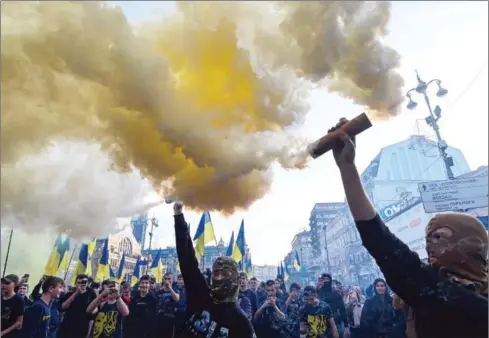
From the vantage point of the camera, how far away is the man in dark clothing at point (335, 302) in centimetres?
736

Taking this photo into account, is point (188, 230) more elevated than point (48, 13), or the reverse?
point (48, 13)

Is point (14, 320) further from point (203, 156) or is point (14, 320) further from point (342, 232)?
point (342, 232)

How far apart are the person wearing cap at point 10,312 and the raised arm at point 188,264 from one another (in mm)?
4243

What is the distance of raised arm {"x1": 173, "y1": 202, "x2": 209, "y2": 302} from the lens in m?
3.21

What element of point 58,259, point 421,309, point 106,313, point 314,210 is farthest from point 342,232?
point 421,309

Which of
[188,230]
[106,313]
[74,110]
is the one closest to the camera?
[188,230]

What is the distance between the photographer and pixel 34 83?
5.09m

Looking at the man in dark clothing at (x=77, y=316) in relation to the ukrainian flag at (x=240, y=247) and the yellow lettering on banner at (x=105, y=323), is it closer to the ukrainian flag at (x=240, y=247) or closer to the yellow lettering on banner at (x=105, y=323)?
the yellow lettering on banner at (x=105, y=323)

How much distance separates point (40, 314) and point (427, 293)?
6.53m

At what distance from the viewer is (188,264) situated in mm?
3242

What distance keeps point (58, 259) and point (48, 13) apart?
10.2 m

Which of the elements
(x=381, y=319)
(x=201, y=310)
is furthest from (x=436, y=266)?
(x=381, y=319)

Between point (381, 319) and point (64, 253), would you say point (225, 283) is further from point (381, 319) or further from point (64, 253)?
point (64, 253)

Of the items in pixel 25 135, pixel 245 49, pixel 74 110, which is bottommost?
pixel 25 135
